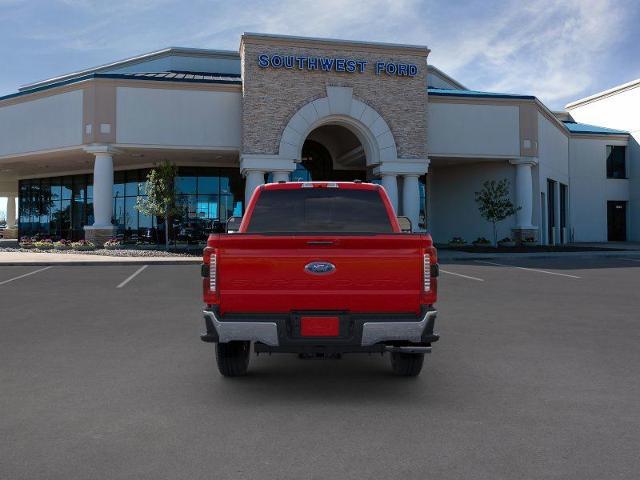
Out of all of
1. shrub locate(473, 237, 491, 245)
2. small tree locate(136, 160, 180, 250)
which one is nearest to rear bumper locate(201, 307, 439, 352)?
small tree locate(136, 160, 180, 250)

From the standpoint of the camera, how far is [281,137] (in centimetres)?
2583

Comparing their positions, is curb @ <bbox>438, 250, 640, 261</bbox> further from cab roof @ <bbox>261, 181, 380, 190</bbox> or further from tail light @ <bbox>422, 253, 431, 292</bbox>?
tail light @ <bbox>422, 253, 431, 292</bbox>

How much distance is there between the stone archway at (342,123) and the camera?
1021 inches

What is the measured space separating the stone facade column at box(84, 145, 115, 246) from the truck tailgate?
78.1 ft

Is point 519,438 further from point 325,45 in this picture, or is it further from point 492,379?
point 325,45

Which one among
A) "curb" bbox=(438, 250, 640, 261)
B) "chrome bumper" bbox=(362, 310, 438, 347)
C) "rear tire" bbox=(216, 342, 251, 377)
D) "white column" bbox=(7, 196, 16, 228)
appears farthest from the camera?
"white column" bbox=(7, 196, 16, 228)

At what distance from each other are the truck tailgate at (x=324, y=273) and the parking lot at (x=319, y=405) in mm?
859

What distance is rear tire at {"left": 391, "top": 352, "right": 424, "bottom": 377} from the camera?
18.0 feet

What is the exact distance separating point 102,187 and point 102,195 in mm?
384

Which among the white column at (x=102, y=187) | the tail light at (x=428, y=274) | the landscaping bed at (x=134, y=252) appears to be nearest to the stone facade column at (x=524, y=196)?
the landscaping bed at (x=134, y=252)

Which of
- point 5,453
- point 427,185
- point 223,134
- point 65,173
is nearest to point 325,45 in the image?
point 223,134

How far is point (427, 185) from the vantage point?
35188 millimetres

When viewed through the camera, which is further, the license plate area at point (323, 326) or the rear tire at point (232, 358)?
the rear tire at point (232, 358)

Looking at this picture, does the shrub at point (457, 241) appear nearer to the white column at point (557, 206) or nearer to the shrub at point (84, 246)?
the white column at point (557, 206)
